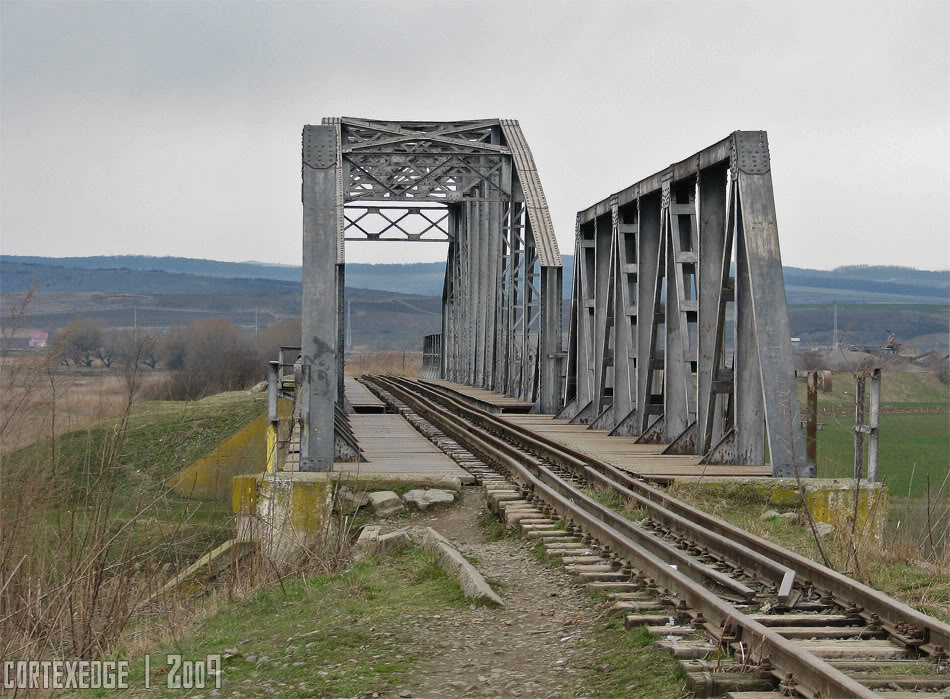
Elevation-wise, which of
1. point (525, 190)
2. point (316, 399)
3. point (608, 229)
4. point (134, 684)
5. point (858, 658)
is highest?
point (525, 190)

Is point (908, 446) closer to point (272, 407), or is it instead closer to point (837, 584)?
point (272, 407)

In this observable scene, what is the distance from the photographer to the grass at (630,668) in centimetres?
521

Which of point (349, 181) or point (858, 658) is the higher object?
point (349, 181)

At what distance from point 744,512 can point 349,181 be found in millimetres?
24065

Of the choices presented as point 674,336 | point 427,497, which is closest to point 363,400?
point 674,336

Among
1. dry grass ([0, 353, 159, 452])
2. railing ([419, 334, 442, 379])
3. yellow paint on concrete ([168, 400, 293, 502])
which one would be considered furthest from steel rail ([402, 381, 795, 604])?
railing ([419, 334, 442, 379])

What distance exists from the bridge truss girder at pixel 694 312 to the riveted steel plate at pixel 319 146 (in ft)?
13.9

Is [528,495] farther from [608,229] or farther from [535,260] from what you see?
[535,260]

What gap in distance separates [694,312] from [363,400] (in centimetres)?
1742

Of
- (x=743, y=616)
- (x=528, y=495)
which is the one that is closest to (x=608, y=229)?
(x=528, y=495)

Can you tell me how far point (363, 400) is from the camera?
3061 centimetres

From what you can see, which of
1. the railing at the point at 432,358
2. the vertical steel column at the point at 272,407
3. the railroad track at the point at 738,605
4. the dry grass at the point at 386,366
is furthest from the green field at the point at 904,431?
the dry grass at the point at 386,366

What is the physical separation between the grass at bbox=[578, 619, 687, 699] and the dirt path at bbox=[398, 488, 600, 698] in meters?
0.09

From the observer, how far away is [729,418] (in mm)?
13227
